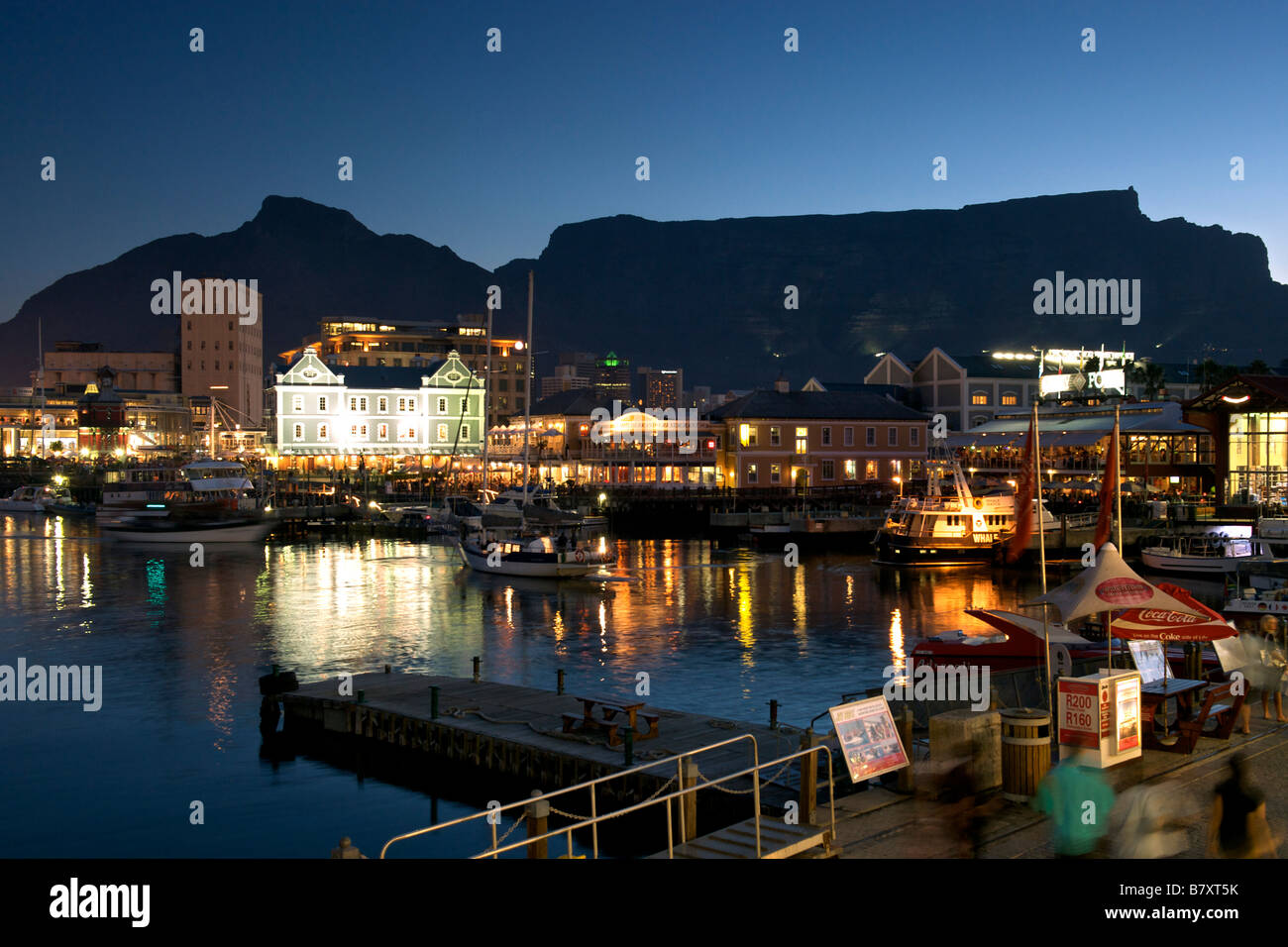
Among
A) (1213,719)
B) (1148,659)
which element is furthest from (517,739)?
(1213,719)

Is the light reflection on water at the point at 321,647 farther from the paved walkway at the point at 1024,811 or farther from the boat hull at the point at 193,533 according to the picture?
the paved walkway at the point at 1024,811

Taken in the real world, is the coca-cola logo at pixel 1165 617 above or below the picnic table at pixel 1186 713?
above

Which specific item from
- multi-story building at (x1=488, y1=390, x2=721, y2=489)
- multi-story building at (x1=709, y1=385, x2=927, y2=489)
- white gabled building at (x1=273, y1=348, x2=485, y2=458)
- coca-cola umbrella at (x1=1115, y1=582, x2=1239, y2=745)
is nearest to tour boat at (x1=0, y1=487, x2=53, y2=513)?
white gabled building at (x1=273, y1=348, x2=485, y2=458)

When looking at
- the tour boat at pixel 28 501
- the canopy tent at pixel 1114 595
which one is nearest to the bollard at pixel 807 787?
the canopy tent at pixel 1114 595

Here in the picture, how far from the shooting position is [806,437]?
101812mm

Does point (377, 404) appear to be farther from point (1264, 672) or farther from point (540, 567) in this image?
point (1264, 672)

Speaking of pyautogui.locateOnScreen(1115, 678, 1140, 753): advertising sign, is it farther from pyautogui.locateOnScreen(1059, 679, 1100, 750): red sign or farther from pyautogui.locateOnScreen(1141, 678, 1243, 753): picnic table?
pyautogui.locateOnScreen(1141, 678, 1243, 753): picnic table

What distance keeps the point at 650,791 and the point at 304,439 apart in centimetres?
10960

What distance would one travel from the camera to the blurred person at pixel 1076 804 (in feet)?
41.0

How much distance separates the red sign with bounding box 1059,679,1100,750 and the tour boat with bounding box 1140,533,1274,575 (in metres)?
45.7

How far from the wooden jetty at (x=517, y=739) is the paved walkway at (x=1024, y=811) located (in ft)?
6.91

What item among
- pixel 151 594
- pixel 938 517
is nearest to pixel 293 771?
pixel 151 594
